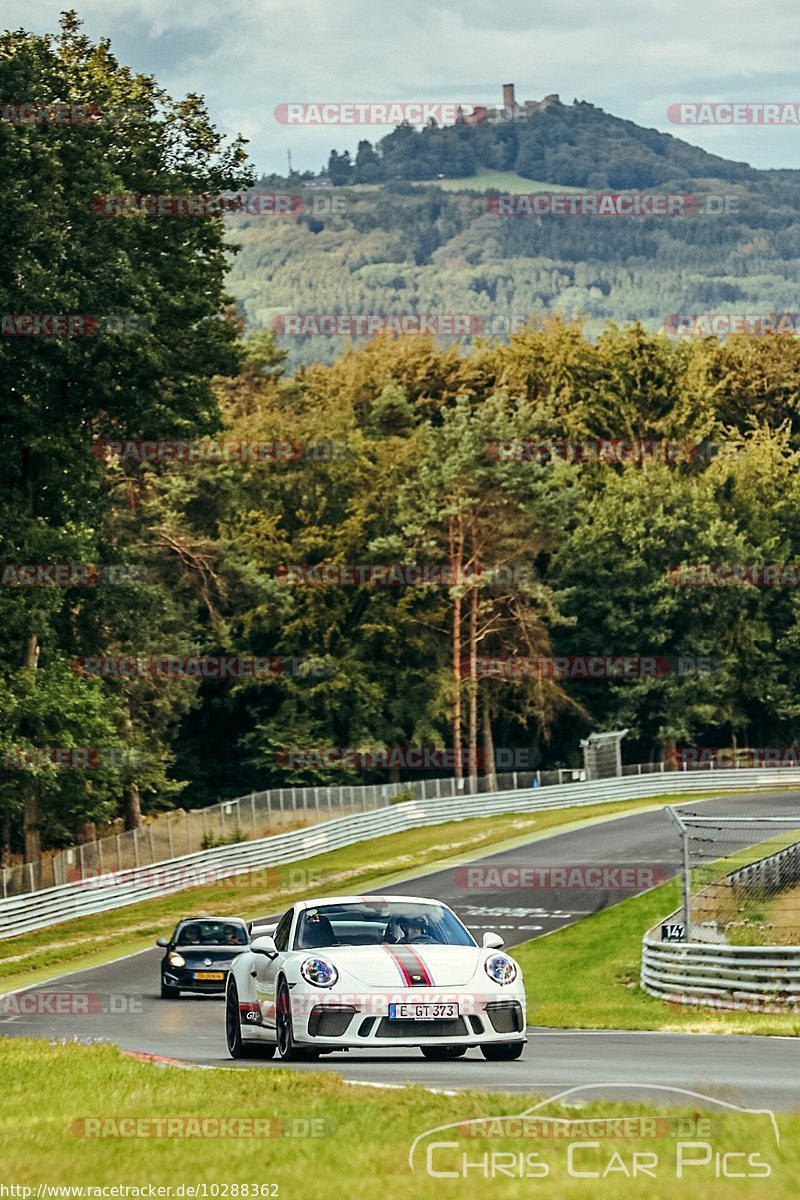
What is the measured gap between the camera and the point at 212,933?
3105 cm

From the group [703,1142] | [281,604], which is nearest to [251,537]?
[281,604]

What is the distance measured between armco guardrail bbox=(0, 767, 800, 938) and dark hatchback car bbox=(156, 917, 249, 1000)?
1534 centimetres

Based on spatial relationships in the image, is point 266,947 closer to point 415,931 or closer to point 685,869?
point 415,931

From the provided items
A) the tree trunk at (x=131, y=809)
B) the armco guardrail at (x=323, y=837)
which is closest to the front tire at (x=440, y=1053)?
the armco guardrail at (x=323, y=837)

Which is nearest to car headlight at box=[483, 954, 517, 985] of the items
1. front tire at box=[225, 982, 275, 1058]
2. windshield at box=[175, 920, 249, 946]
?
front tire at box=[225, 982, 275, 1058]

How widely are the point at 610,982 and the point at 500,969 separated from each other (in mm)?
17856

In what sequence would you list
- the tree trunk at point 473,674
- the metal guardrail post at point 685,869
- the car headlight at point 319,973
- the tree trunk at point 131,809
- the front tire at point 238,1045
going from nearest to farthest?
the car headlight at point 319,973 → the front tire at point 238,1045 → the metal guardrail post at point 685,869 → the tree trunk at point 131,809 → the tree trunk at point 473,674

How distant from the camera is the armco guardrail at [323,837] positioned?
155ft

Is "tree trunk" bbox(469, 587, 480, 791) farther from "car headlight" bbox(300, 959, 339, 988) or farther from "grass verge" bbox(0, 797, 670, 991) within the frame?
"car headlight" bbox(300, 959, 339, 988)

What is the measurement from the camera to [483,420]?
275 feet

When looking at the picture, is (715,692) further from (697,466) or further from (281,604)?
(281,604)

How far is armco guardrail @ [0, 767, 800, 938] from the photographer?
47.2 metres

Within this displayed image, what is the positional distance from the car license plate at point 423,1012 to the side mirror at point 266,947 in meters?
1.48

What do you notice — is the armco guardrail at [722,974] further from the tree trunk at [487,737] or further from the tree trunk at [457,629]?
the tree trunk at [487,737]
